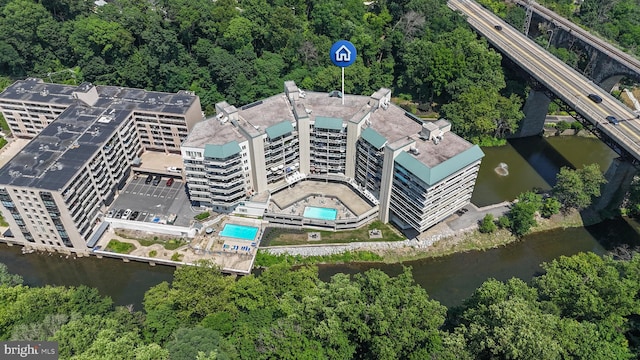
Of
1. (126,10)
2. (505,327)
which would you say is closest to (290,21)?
(126,10)

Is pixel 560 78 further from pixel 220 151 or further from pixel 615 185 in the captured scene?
pixel 220 151

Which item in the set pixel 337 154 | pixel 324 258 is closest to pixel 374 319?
pixel 324 258

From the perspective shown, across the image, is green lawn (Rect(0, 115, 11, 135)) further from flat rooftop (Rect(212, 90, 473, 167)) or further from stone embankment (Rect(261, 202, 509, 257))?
stone embankment (Rect(261, 202, 509, 257))

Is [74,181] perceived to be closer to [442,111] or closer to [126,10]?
[126,10]

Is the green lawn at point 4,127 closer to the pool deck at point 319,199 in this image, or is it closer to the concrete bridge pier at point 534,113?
the pool deck at point 319,199

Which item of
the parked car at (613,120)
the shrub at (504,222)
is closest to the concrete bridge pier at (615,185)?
the parked car at (613,120)

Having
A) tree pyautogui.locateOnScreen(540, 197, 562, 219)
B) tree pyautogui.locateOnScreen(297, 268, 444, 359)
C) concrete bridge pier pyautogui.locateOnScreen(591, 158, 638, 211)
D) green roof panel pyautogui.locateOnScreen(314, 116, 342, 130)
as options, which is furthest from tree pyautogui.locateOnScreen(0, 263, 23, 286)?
concrete bridge pier pyautogui.locateOnScreen(591, 158, 638, 211)
